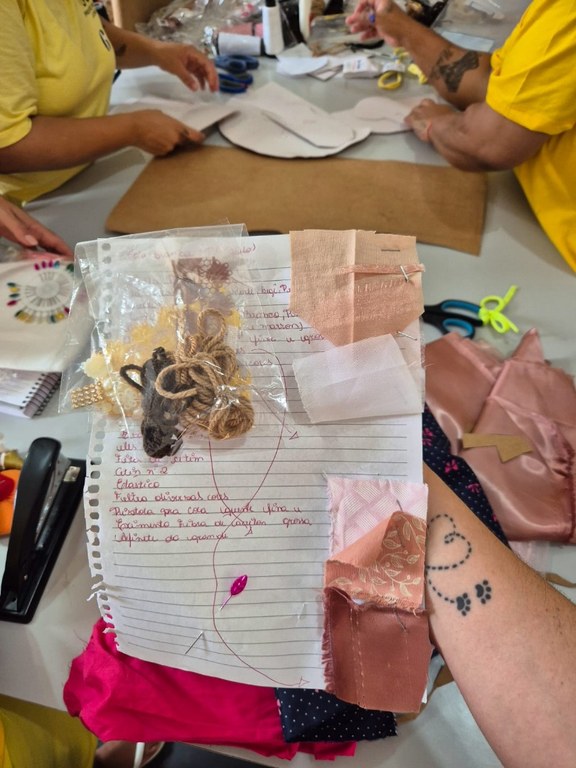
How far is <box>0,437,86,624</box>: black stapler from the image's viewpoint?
1.92 ft

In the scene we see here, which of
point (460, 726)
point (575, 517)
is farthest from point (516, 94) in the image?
point (460, 726)

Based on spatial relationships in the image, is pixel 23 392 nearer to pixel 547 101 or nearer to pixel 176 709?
pixel 176 709

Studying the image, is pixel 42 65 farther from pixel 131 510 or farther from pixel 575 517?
pixel 575 517

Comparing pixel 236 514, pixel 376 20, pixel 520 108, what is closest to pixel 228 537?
pixel 236 514

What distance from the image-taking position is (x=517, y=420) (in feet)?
2.36

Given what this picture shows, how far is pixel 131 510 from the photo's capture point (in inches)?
18.9

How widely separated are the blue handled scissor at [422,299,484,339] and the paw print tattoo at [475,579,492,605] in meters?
0.44

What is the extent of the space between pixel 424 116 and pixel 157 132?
55cm

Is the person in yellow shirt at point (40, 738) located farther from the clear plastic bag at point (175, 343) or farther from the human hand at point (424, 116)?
the human hand at point (424, 116)

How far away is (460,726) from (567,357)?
0.53 meters

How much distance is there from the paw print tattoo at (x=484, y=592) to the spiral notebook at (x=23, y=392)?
0.58 meters

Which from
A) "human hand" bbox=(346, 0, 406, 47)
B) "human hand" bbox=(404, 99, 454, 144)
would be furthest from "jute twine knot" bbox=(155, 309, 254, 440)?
"human hand" bbox=(346, 0, 406, 47)

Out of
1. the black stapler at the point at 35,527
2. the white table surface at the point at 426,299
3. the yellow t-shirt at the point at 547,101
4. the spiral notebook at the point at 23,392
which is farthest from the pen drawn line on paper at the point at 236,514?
the yellow t-shirt at the point at 547,101

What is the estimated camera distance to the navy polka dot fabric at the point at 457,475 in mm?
639
